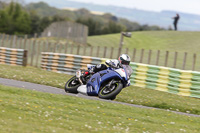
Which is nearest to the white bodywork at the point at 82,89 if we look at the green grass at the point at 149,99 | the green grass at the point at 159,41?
the green grass at the point at 149,99

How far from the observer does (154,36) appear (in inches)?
2459

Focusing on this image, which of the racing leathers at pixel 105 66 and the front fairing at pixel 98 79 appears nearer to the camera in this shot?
the front fairing at pixel 98 79

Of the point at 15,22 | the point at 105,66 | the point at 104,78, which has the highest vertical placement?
the point at 15,22

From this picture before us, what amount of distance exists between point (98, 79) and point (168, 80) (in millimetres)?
7903

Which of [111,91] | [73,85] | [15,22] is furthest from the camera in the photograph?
[15,22]

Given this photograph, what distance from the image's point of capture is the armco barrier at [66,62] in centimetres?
2156

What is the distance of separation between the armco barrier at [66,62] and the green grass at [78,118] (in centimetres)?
970

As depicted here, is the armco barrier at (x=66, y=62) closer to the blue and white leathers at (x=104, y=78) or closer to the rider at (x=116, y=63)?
the rider at (x=116, y=63)

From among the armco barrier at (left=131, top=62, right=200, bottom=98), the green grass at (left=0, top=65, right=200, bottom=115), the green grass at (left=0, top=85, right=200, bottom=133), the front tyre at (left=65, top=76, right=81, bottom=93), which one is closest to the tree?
the armco barrier at (left=131, top=62, right=200, bottom=98)

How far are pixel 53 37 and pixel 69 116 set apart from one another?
40.8 metres

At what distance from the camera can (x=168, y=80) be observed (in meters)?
18.3

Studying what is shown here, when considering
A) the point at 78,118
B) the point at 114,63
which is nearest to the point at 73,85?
the point at 114,63

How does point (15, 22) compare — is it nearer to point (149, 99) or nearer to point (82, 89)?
point (149, 99)

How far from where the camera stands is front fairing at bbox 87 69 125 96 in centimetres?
1095
